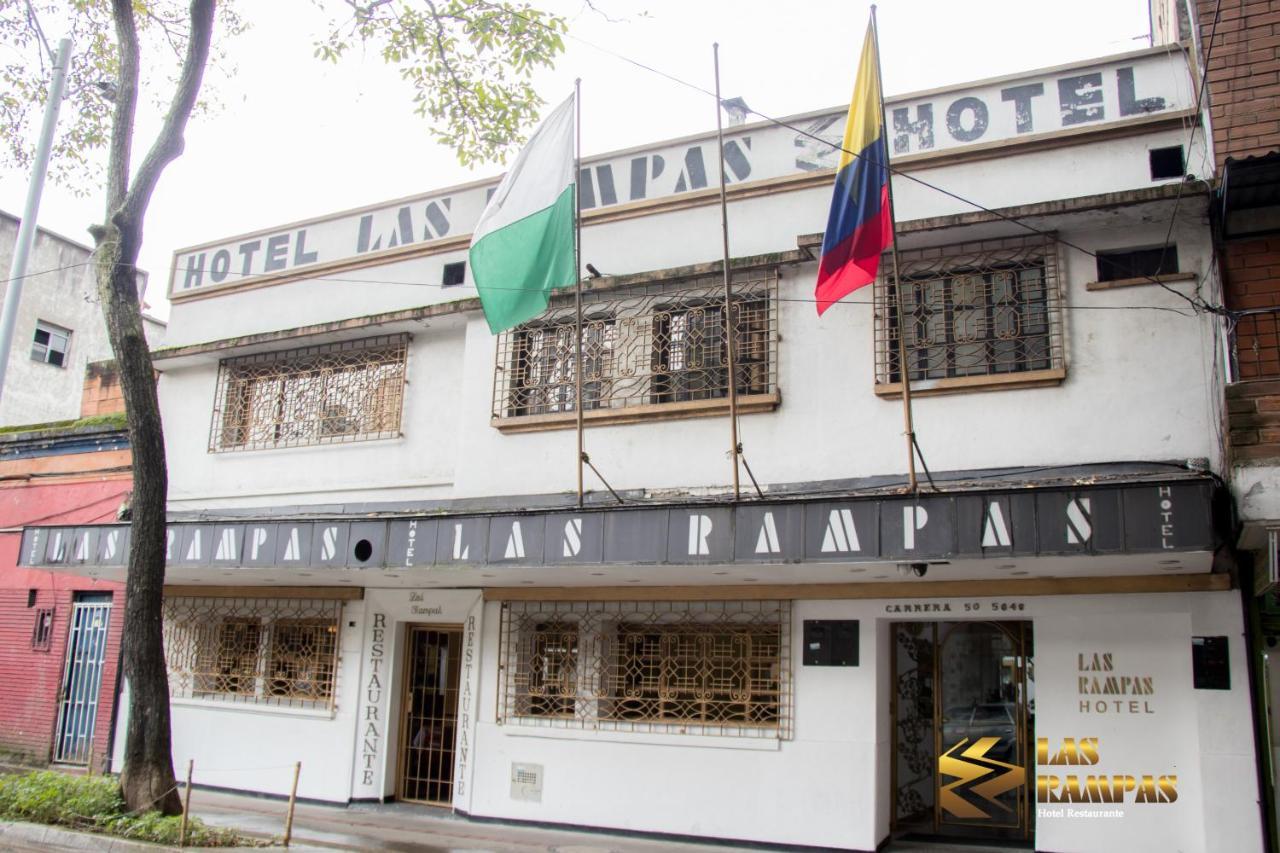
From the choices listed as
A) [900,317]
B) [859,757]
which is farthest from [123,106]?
[859,757]

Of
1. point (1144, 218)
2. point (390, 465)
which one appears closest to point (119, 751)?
point (390, 465)

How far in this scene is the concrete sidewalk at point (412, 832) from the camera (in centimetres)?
1030

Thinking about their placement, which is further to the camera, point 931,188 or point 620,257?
point 620,257

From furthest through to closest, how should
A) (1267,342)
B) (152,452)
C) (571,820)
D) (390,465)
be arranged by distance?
(390,465), (571,820), (152,452), (1267,342)

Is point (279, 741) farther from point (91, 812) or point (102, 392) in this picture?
point (102, 392)

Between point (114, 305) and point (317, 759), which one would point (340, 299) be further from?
point (317, 759)

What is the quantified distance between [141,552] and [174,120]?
4245 millimetres

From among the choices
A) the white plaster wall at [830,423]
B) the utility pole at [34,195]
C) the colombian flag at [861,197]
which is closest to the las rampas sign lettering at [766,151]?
the colombian flag at [861,197]

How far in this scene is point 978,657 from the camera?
34.4 feet

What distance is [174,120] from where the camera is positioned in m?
10.5

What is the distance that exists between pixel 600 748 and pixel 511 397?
4022 millimetres

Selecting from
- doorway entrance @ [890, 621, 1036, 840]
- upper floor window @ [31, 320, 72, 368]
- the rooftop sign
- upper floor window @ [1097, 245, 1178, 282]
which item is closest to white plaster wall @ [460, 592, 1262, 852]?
doorway entrance @ [890, 621, 1036, 840]

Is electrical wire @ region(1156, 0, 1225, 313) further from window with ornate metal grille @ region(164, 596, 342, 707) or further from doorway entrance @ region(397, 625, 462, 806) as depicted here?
window with ornate metal grille @ region(164, 596, 342, 707)

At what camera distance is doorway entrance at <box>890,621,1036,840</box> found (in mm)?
10000
